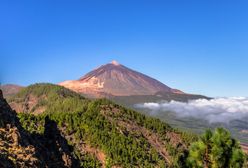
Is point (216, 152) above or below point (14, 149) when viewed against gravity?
above

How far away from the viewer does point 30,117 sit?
15838cm

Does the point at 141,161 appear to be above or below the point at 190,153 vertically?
below

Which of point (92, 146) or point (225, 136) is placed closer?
point (225, 136)

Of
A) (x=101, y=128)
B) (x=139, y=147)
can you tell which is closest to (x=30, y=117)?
(x=101, y=128)

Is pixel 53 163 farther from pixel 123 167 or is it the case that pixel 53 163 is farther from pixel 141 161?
pixel 141 161

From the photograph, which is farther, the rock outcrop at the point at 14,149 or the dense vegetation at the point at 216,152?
the dense vegetation at the point at 216,152

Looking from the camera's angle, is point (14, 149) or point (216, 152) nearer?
point (14, 149)

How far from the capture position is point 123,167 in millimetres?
162625

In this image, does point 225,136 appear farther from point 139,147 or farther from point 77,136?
point 139,147

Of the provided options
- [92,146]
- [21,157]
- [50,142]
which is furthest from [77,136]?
[21,157]

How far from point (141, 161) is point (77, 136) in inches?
1103

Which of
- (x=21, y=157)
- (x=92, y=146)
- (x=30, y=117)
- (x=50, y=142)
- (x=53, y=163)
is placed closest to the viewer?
(x=21, y=157)

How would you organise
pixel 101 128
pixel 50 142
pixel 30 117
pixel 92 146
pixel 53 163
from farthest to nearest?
1. pixel 101 128
2. pixel 92 146
3. pixel 30 117
4. pixel 50 142
5. pixel 53 163

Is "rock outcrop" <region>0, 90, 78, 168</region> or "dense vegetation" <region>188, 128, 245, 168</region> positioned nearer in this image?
"rock outcrop" <region>0, 90, 78, 168</region>
